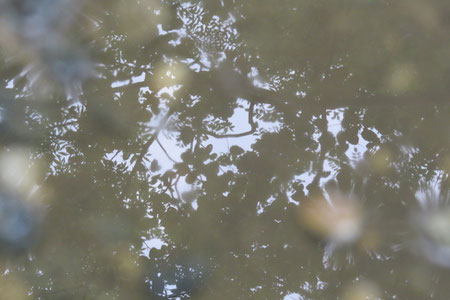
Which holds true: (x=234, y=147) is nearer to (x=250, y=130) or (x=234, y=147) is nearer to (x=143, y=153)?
(x=250, y=130)

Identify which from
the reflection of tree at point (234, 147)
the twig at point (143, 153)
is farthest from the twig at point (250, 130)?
the twig at point (143, 153)

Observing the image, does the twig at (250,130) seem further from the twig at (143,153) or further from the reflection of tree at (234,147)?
the twig at (143,153)

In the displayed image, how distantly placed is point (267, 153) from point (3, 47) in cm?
126

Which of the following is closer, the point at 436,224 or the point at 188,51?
the point at 436,224

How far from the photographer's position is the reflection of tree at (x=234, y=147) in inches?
76.7

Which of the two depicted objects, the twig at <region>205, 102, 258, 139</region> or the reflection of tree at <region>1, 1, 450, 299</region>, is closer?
the reflection of tree at <region>1, 1, 450, 299</region>

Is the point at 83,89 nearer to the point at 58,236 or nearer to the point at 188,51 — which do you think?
the point at 188,51

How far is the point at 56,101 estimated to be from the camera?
197 cm

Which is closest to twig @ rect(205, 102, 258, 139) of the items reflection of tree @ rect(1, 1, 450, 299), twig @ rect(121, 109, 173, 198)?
reflection of tree @ rect(1, 1, 450, 299)

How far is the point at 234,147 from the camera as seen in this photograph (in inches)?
82.3

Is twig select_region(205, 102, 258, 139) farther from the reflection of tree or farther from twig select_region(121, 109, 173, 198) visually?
twig select_region(121, 109, 173, 198)

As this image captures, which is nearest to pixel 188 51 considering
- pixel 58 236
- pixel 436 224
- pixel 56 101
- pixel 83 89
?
pixel 83 89

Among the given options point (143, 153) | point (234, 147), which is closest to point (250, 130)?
point (234, 147)

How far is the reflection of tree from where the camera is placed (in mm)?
1948
